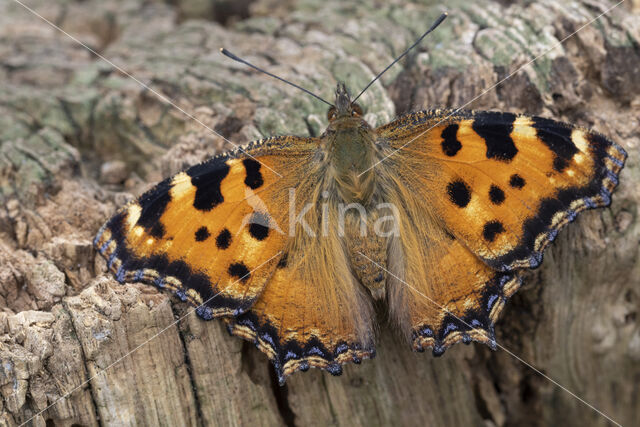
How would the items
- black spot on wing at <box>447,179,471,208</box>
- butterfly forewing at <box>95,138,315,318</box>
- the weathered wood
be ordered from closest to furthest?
the weathered wood < butterfly forewing at <box>95,138,315,318</box> < black spot on wing at <box>447,179,471,208</box>

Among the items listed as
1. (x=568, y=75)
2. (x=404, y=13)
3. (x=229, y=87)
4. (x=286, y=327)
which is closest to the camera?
(x=286, y=327)

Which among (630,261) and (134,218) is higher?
(134,218)

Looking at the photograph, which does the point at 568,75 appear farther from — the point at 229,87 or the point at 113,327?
the point at 113,327

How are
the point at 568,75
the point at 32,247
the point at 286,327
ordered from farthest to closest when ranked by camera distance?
the point at 568,75
the point at 32,247
the point at 286,327

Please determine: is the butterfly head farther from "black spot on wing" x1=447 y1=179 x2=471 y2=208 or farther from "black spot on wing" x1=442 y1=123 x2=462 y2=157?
"black spot on wing" x1=447 y1=179 x2=471 y2=208

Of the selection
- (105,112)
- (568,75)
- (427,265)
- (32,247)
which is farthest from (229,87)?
(568,75)

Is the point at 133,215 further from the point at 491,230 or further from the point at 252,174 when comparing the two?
the point at 491,230

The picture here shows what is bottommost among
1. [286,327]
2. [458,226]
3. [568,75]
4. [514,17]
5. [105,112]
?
[286,327]

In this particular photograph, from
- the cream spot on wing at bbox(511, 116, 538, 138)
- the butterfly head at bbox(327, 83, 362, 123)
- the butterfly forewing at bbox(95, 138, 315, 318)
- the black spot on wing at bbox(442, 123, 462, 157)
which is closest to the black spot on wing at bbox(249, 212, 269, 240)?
the butterfly forewing at bbox(95, 138, 315, 318)
